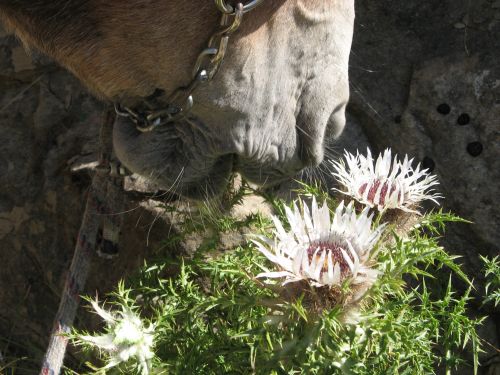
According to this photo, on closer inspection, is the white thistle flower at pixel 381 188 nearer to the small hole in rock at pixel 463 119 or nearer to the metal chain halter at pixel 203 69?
the metal chain halter at pixel 203 69

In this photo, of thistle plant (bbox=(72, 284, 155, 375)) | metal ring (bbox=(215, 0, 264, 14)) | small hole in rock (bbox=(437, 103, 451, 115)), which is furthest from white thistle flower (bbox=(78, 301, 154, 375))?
small hole in rock (bbox=(437, 103, 451, 115))

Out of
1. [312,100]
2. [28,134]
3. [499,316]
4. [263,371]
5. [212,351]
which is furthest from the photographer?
[28,134]

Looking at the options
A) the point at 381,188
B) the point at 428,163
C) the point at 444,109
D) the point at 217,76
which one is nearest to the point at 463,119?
the point at 444,109

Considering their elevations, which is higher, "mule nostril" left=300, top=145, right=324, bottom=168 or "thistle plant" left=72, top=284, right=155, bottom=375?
"mule nostril" left=300, top=145, right=324, bottom=168

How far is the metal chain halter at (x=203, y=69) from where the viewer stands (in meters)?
1.58

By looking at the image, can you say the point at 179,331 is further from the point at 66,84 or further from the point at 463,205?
the point at 66,84

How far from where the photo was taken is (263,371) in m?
1.33

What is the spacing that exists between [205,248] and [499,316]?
4.26ft

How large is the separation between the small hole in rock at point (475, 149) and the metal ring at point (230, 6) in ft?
4.34

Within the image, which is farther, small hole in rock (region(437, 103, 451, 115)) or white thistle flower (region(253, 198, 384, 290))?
small hole in rock (region(437, 103, 451, 115))

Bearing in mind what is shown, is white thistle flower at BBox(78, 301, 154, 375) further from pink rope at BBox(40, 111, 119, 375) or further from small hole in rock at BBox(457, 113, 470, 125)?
small hole in rock at BBox(457, 113, 470, 125)

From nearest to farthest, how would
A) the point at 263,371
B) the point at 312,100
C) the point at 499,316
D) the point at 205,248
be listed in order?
the point at 263,371 < the point at 312,100 < the point at 205,248 < the point at 499,316

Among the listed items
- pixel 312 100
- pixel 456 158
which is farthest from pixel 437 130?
pixel 312 100

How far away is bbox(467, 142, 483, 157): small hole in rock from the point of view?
260 cm
